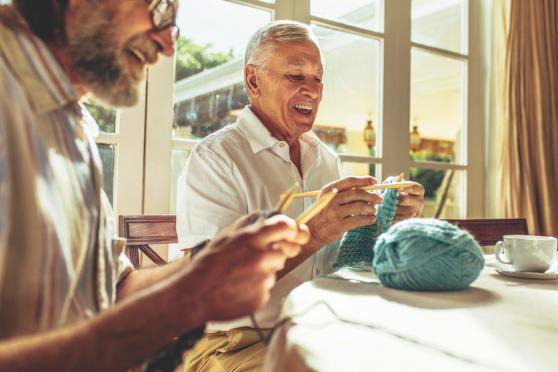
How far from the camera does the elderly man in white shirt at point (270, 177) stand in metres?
1.04

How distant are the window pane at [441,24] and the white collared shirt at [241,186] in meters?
1.38

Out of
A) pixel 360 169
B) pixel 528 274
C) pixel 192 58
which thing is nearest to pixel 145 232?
pixel 192 58

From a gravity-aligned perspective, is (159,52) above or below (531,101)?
below

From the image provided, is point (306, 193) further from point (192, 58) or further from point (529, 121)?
point (529, 121)

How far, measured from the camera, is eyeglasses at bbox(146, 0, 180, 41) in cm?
74

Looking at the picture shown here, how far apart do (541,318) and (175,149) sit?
1.32 metres

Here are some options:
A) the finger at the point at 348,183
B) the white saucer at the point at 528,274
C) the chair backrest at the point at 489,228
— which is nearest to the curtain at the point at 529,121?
the chair backrest at the point at 489,228

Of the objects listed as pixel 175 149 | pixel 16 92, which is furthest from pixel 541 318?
pixel 175 149

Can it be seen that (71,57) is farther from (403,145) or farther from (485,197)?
(485,197)

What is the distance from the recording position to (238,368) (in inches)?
40.3

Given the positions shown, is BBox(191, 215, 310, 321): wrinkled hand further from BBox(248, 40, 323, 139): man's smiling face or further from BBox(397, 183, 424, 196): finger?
BBox(248, 40, 323, 139): man's smiling face

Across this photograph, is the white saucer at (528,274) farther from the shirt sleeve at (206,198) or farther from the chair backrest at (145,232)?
the chair backrest at (145,232)

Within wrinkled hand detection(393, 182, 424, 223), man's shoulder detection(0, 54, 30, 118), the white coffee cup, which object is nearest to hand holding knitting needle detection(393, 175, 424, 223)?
wrinkled hand detection(393, 182, 424, 223)

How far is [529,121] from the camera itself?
2.31 metres
